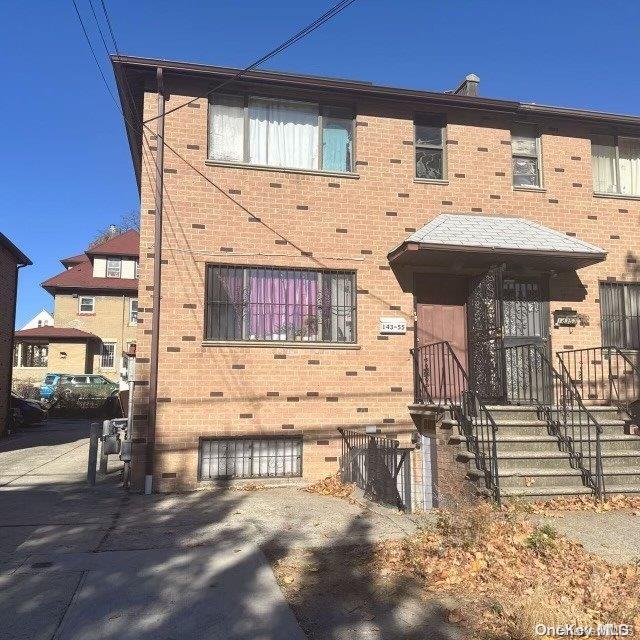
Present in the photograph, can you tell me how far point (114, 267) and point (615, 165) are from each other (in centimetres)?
3028

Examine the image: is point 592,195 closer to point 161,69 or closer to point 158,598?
point 161,69

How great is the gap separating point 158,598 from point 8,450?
1139 cm

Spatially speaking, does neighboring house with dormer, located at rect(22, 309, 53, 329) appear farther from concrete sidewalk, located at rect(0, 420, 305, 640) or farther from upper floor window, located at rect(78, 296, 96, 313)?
concrete sidewalk, located at rect(0, 420, 305, 640)

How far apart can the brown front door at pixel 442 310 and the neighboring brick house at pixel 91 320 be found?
83.5ft

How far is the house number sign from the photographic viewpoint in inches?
384

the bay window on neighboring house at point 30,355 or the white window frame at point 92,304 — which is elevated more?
the white window frame at point 92,304

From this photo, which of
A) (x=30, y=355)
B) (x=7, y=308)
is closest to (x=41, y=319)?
(x=30, y=355)

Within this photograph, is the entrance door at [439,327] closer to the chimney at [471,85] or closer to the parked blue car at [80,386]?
the chimney at [471,85]

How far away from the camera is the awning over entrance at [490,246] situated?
9.02 metres

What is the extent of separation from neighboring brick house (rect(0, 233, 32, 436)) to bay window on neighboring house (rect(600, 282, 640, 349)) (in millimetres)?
15205

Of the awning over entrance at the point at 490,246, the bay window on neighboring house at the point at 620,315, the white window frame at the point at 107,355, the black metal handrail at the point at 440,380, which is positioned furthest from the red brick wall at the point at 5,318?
the white window frame at the point at 107,355

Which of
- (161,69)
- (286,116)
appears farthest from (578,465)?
(161,69)

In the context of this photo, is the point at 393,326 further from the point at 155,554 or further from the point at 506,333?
the point at 155,554

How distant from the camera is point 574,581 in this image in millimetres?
4383
